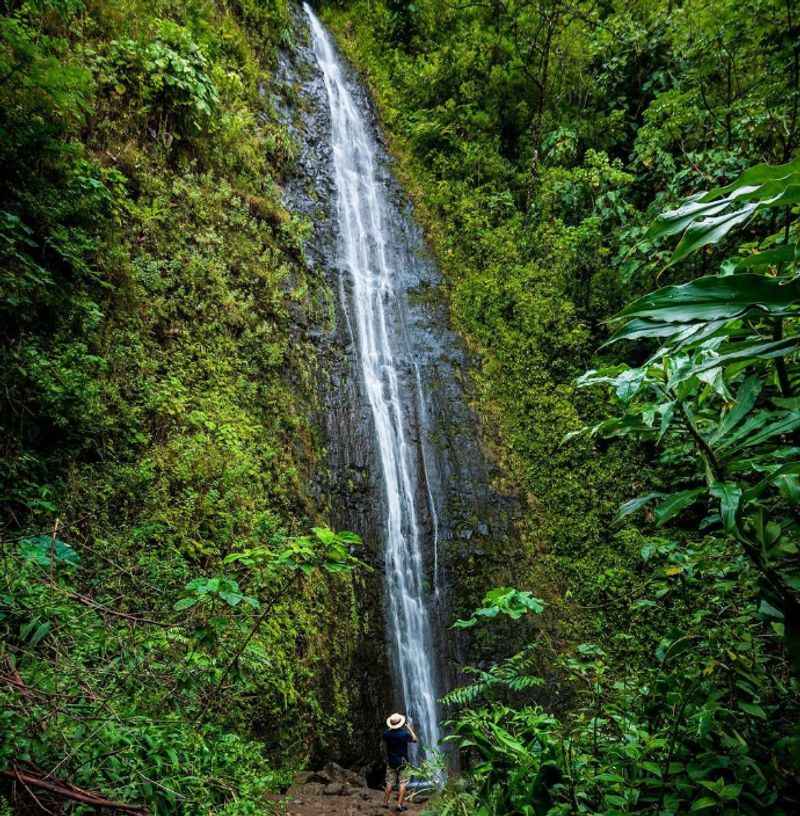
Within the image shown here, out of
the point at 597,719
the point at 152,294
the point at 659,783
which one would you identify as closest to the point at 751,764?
the point at 659,783

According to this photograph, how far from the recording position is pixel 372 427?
738cm

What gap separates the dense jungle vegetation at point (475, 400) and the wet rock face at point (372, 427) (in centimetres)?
33

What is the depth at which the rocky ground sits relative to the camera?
158 inches

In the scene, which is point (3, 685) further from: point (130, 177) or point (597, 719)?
point (130, 177)

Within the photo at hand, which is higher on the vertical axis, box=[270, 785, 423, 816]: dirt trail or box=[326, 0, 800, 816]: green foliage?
box=[326, 0, 800, 816]: green foliage

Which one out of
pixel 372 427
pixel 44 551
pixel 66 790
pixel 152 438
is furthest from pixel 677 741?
pixel 372 427

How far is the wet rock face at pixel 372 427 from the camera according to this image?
6.09 metres

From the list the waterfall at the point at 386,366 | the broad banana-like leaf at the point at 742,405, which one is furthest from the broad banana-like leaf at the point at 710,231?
the waterfall at the point at 386,366

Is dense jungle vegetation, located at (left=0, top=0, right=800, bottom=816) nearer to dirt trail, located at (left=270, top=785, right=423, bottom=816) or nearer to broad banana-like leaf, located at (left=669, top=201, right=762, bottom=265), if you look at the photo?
broad banana-like leaf, located at (left=669, top=201, right=762, bottom=265)

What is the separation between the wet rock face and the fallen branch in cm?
370

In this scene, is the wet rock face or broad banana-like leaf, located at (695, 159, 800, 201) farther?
the wet rock face

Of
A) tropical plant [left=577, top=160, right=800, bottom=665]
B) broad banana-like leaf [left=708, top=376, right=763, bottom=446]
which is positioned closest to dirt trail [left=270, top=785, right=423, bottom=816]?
tropical plant [left=577, top=160, right=800, bottom=665]

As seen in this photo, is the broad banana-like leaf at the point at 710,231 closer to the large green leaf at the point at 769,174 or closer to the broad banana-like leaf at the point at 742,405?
the large green leaf at the point at 769,174

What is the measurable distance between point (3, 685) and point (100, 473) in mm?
2149
